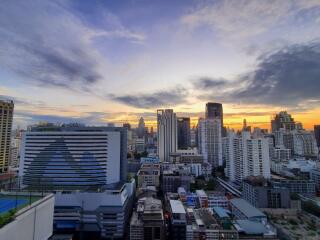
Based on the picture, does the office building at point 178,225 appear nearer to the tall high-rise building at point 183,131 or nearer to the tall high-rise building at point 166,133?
the tall high-rise building at point 166,133

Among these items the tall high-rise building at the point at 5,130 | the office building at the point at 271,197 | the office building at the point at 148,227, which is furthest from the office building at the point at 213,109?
the office building at the point at 148,227

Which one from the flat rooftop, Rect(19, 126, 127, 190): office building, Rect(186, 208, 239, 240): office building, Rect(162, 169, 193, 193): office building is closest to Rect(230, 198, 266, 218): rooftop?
Rect(186, 208, 239, 240): office building

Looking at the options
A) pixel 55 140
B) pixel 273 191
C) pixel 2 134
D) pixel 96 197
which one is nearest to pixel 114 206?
pixel 96 197

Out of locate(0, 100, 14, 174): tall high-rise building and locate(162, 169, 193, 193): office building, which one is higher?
locate(0, 100, 14, 174): tall high-rise building

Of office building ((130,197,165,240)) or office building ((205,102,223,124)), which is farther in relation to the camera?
office building ((205,102,223,124))

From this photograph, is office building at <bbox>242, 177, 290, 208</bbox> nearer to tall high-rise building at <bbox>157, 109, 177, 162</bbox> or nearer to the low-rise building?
the low-rise building

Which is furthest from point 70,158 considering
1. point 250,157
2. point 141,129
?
point 141,129

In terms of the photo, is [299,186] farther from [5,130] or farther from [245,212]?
[5,130]
